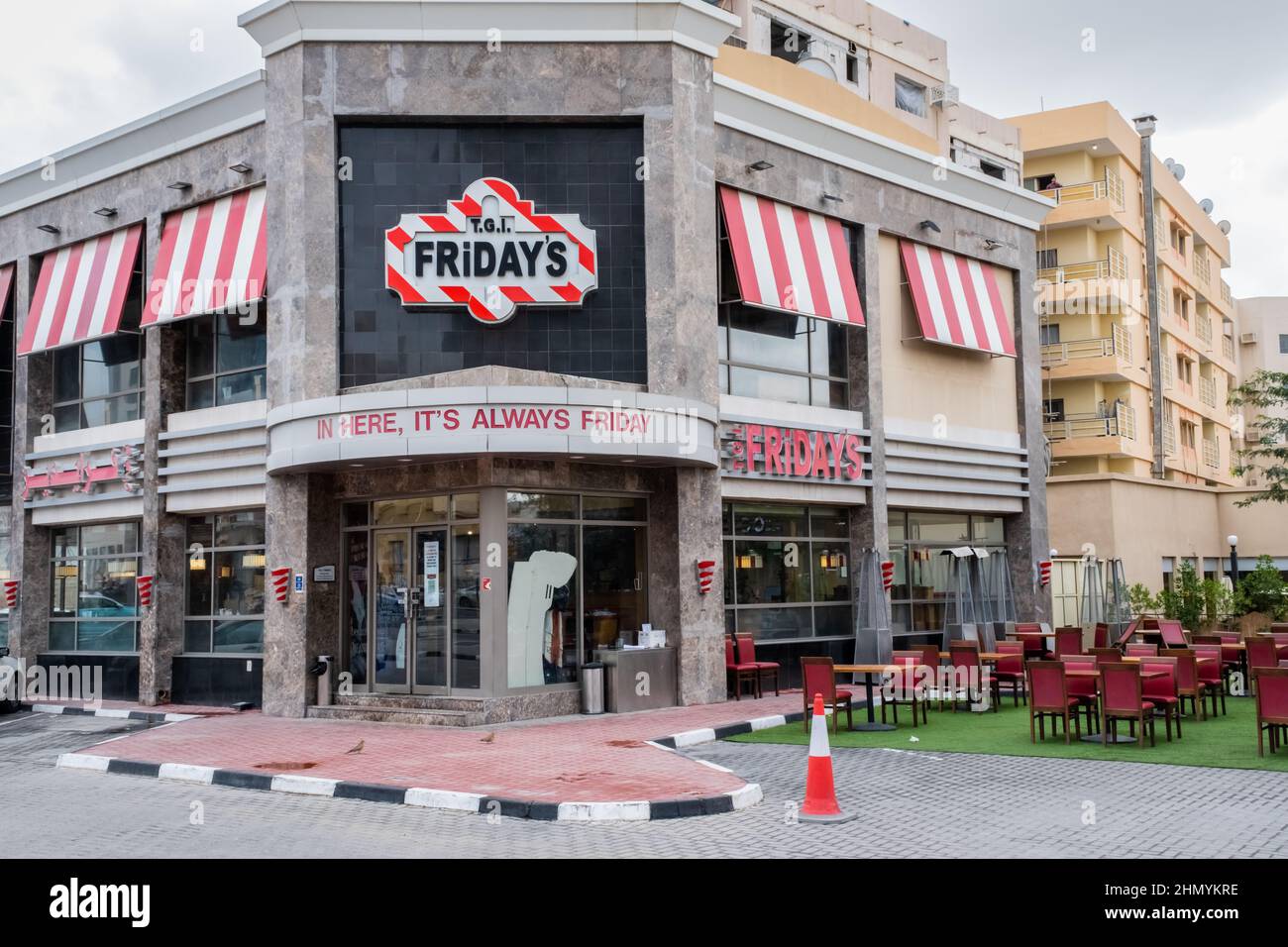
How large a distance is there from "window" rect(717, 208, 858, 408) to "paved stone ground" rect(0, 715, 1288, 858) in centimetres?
955

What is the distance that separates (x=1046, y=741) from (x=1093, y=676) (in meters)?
1.02

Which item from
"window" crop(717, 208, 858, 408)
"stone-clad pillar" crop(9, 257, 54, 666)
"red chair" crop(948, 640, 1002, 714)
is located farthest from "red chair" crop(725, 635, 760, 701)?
"stone-clad pillar" crop(9, 257, 54, 666)

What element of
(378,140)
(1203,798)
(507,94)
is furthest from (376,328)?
(1203,798)

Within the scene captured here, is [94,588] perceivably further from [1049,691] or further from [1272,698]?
[1272,698]

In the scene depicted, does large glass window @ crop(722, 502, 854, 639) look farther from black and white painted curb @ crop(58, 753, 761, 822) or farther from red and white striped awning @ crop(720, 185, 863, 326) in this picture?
black and white painted curb @ crop(58, 753, 761, 822)

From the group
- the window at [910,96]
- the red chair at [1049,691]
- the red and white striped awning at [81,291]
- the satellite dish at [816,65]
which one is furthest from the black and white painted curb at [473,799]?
the window at [910,96]

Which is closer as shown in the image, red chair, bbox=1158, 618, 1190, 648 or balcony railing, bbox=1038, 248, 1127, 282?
red chair, bbox=1158, 618, 1190, 648

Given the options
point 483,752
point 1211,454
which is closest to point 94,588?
point 483,752

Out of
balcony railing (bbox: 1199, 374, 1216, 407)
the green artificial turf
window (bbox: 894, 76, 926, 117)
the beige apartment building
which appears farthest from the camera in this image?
balcony railing (bbox: 1199, 374, 1216, 407)

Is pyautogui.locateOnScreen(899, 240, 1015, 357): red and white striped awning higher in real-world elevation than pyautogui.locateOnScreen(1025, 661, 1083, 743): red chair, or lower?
higher

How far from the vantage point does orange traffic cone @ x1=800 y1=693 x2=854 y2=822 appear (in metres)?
10.3

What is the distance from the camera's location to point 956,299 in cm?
2584
